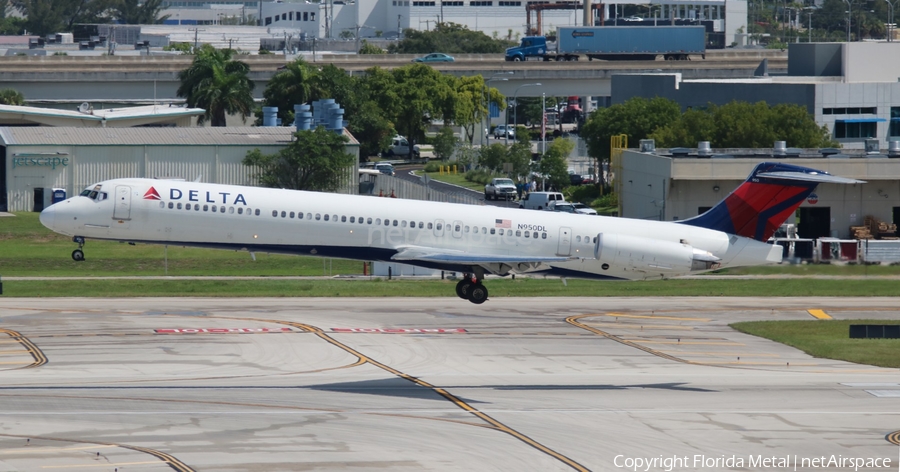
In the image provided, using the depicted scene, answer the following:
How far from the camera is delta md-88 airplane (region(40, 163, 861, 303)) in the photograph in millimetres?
39094

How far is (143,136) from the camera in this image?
86.9 meters

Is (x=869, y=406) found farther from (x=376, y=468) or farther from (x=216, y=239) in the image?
(x=216, y=239)

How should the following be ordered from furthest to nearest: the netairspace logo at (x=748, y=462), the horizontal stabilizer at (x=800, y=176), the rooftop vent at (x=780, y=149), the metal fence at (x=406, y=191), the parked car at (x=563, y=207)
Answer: the metal fence at (x=406, y=191)
the parked car at (x=563, y=207)
the rooftop vent at (x=780, y=149)
the horizontal stabilizer at (x=800, y=176)
the netairspace logo at (x=748, y=462)

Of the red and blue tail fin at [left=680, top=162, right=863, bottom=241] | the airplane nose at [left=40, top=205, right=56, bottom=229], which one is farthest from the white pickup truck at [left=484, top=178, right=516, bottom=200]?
the airplane nose at [left=40, top=205, right=56, bottom=229]

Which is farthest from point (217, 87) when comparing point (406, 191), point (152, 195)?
point (152, 195)

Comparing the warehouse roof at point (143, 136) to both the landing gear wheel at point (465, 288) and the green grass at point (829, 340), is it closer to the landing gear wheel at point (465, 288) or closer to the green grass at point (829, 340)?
the landing gear wheel at point (465, 288)

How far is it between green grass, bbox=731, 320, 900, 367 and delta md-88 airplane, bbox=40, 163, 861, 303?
16.6ft

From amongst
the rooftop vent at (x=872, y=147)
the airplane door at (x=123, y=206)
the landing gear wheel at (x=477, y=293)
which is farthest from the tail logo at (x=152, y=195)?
the rooftop vent at (x=872, y=147)

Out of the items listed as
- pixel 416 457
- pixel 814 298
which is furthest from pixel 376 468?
pixel 814 298

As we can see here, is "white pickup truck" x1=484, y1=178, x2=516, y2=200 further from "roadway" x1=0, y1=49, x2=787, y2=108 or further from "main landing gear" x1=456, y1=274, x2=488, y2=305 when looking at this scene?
"main landing gear" x1=456, y1=274, x2=488, y2=305

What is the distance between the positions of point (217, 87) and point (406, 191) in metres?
29.2

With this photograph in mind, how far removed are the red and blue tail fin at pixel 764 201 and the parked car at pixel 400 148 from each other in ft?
301

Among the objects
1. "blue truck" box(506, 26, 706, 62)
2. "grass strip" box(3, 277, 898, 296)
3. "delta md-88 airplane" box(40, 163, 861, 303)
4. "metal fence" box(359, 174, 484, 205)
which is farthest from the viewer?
"blue truck" box(506, 26, 706, 62)

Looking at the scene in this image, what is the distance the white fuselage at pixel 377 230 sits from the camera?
39.1 meters
